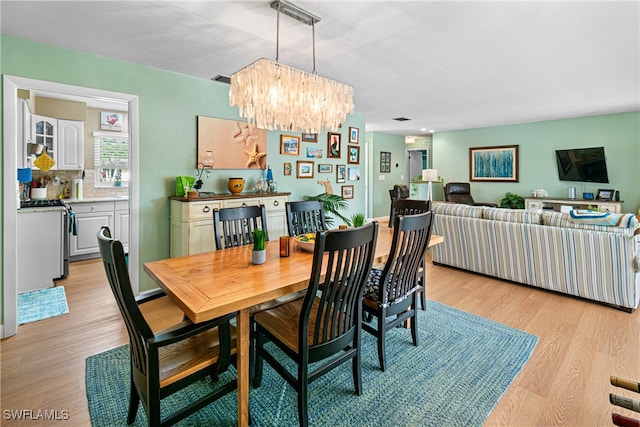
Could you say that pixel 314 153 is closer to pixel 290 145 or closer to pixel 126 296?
pixel 290 145

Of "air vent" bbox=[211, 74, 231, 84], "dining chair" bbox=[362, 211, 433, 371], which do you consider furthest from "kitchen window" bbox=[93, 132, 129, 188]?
"dining chair" bbox=[362, 211, 433, 371]

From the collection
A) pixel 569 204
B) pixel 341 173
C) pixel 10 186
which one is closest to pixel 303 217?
pixel 10 186

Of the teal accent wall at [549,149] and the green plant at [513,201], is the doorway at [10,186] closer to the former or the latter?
the green plant at [513,201]

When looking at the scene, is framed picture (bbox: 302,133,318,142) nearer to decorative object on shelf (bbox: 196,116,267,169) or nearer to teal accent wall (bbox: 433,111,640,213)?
decorative object on shelf (bbox: 196,116,267,169)

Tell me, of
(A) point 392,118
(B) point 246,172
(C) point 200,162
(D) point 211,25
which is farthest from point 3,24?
(A) point 392,118

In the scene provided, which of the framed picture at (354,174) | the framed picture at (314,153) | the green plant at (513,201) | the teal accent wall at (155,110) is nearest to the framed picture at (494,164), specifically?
the green plant at (513,201)

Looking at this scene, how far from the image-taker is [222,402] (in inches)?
72.0

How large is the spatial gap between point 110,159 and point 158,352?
16.4ft

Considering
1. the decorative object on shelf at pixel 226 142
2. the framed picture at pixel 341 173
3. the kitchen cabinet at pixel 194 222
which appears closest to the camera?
the kitchen cabinet at pixel 194 222

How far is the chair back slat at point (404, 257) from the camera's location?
1.95 meters

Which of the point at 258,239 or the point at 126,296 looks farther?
the point at 258,239

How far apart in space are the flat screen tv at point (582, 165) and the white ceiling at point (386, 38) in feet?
7.30

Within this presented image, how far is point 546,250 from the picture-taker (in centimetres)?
342

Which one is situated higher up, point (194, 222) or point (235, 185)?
point (235, 185)
